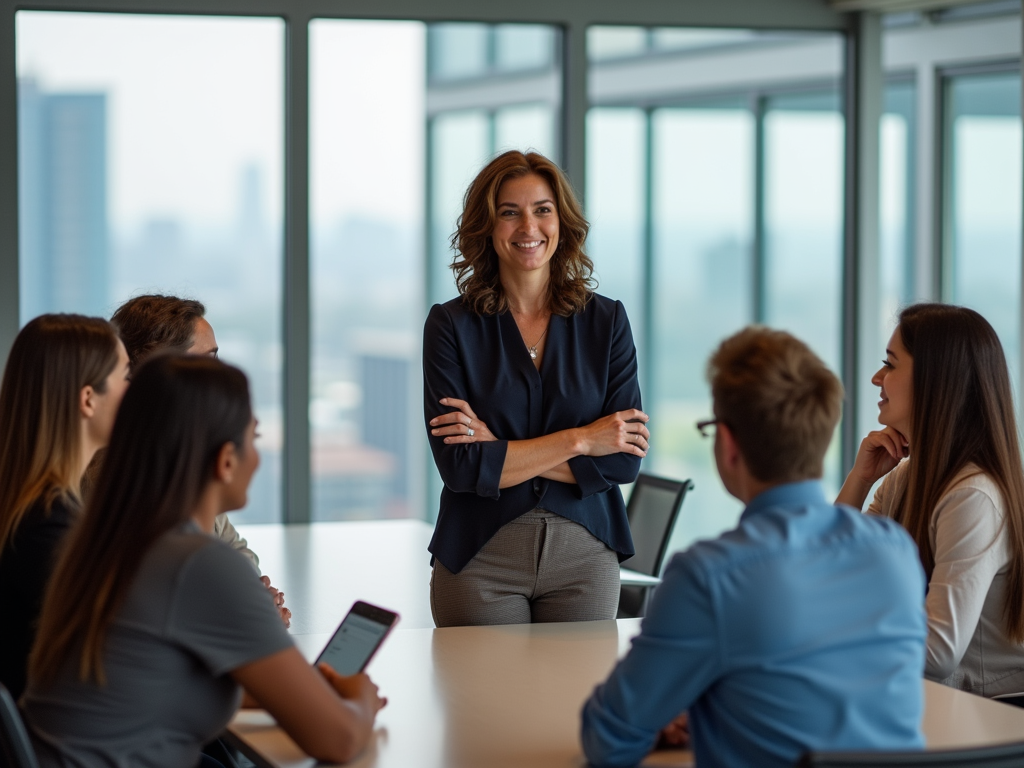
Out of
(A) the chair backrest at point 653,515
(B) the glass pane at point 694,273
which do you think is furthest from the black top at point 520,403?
(B) the glass pane at point 694,273

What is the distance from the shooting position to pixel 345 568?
140 inches

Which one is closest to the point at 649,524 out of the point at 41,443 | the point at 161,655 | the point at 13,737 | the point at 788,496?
the point at 41,443

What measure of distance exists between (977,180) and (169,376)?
5665 mm

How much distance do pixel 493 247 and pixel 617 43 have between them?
237 inches

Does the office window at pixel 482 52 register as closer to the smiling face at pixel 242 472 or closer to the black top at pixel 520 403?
the black top at pixel 520 403

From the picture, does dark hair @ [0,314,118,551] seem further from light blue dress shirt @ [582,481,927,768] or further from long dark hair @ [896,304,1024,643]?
long dark hair @ [896,304,1024,643]

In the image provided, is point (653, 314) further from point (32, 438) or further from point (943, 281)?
point (32, 438)

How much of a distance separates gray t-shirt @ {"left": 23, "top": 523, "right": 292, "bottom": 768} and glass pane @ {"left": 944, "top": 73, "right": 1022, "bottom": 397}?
5.45 m

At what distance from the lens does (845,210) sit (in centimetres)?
537

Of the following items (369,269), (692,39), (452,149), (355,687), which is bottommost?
(355,687)

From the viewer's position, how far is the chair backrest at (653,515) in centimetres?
386

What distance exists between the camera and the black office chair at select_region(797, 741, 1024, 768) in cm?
128

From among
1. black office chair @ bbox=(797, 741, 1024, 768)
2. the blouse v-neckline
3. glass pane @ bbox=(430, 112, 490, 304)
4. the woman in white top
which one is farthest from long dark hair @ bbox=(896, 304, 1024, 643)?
glass pane @ bbox=(430, 112, 490, 304)

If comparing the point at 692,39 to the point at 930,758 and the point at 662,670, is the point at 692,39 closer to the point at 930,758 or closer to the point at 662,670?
the point at 662,670
